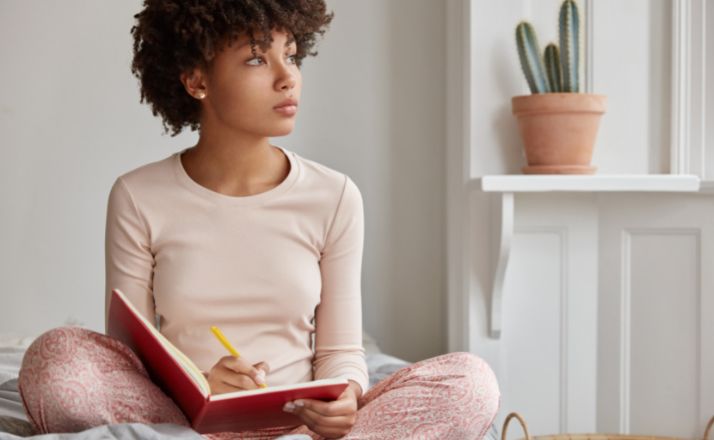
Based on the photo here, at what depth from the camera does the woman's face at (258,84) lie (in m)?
1.39

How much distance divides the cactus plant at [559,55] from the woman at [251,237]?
628 mm

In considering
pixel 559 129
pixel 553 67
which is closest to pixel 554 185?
pixel 559 129

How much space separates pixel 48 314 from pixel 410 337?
100 centimetres

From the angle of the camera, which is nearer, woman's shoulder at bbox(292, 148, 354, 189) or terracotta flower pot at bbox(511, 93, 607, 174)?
woman's shoulder at bbox(292, 148, 354, 189)

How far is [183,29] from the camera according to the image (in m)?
1.39

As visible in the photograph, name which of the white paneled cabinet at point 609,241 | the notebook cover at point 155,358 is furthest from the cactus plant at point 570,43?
the notebook cover at point 155,358

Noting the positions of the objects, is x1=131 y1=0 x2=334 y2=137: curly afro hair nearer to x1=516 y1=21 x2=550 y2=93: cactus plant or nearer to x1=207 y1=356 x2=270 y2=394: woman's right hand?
x1=207 y1=356 x2=270 y2=394: woman's right hand

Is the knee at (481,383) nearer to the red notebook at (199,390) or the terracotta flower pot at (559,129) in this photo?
the red notebook at (199,390)

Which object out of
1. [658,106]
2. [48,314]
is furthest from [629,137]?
[48,314]

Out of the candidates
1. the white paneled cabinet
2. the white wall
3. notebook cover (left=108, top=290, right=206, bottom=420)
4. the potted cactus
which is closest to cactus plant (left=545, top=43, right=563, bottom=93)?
the potted cactus

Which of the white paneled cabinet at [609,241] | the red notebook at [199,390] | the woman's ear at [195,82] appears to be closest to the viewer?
the red notebook at [199,390]

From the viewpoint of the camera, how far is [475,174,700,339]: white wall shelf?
1914 millimetres

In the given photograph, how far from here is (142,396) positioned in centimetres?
128

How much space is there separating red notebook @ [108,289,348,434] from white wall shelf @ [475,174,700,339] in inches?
31.8
